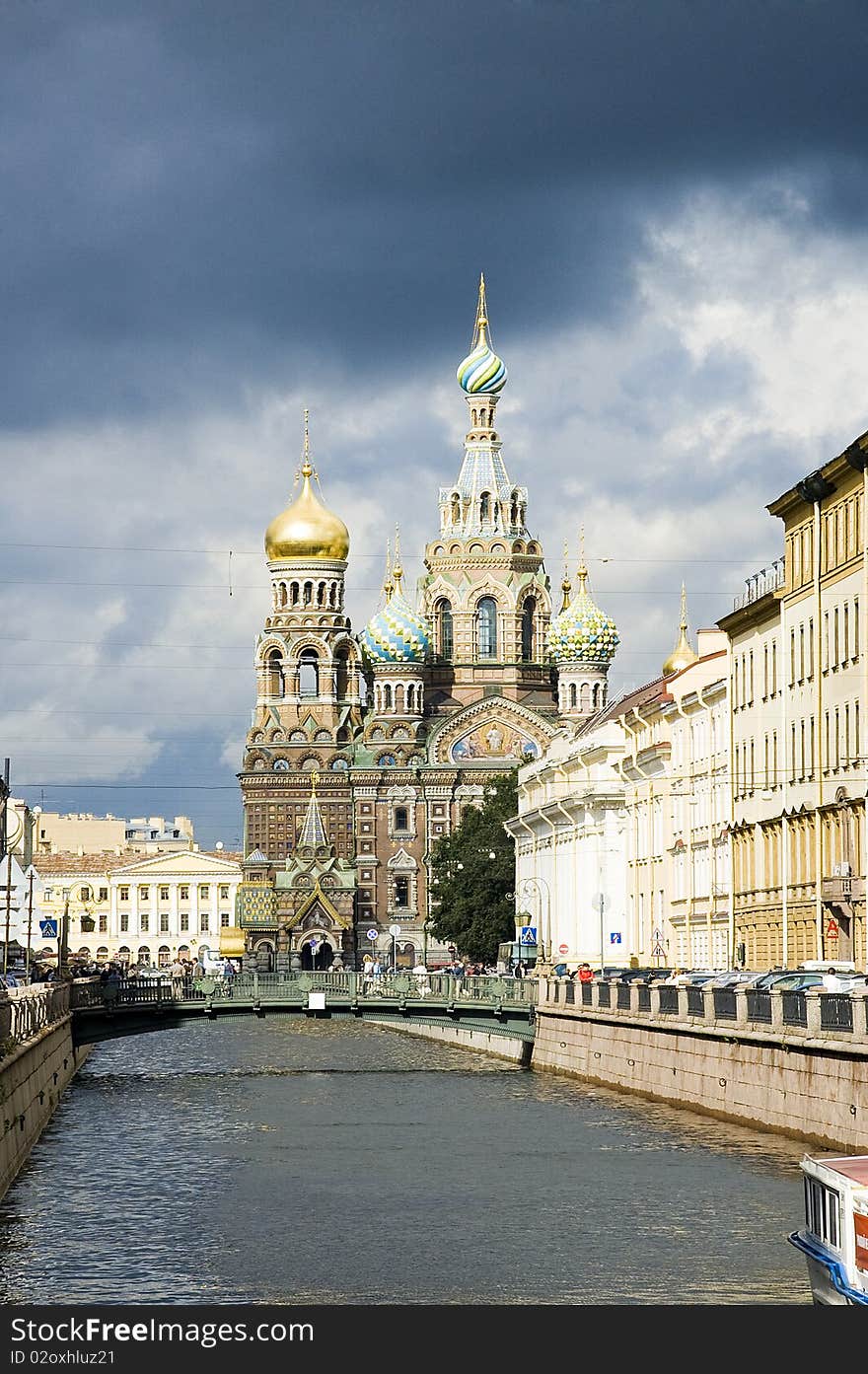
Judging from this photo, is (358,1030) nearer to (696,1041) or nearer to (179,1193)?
(696,1041)

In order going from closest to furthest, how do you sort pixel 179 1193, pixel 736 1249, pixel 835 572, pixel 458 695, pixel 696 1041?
pixel 736 1249 < pixel 179 1193 < pixel 696 1041 < pixel 835 572 < pixel 458 695

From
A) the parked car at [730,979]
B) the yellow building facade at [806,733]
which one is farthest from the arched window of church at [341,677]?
the parked car at [730,979]

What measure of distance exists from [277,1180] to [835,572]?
23676 mm

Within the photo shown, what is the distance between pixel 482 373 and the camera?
15538 centimetres

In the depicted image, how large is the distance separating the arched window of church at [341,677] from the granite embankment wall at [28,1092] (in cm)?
9434

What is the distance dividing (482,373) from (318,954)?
36.2 metres

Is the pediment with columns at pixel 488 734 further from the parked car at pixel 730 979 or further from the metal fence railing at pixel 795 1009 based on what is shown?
the metal fence railing at pixel 795 1009

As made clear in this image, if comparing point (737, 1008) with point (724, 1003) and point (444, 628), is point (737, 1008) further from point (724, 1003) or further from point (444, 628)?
point (444, 628)

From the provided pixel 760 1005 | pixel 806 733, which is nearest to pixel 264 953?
pixel 806 733

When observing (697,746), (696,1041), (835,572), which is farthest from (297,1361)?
(697,746)

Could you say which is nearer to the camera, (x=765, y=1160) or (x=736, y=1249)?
(x=736, y=1249)

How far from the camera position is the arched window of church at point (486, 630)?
150375mm

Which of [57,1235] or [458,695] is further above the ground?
[458,695]

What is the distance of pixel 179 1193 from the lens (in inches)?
1540
